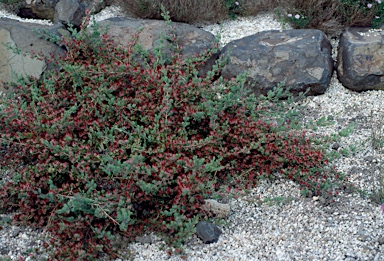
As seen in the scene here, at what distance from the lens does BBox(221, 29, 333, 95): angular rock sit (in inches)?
198

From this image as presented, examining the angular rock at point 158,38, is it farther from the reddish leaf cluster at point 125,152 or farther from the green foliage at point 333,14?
the green foliage at point 333,14

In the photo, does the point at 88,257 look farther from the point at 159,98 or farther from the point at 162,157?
the point at 159,98

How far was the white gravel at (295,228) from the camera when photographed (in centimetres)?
325

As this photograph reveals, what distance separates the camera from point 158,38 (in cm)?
529

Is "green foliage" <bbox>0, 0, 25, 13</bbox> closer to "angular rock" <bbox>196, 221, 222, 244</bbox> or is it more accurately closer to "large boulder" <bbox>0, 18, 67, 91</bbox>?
"large boulder" <bbox>0, 18, 67, 91</bbox>

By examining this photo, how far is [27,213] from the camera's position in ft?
11.2

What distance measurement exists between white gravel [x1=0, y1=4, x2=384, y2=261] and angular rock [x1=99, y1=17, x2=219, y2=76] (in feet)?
6.37

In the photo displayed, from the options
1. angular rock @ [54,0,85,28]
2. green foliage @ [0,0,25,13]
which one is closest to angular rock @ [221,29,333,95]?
angular rock @ [54,0,85,28]

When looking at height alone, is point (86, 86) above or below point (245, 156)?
above

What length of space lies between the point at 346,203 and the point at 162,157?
1469mm

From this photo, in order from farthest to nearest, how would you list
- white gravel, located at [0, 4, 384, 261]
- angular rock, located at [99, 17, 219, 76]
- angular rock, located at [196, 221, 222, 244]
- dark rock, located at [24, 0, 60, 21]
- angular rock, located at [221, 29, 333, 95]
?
dark rock, located at [24, 0, 60, 21], angular rock, located at [99, 17, 219, 76], angular rock, located at [221, 29, 333, 95], angular rock, located at [196, 221, 222, 244], white gravel, located at [0, 4, 384, 261]

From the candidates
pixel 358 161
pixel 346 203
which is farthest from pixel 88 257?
pixel 358 161

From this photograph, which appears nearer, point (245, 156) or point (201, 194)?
point (201, 194)

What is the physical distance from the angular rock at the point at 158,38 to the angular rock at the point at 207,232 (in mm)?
2257
